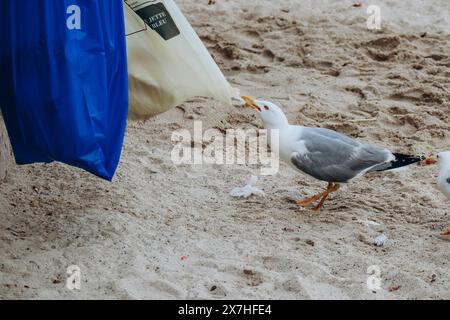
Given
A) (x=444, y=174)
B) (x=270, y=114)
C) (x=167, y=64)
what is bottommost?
(x=444, y=174)

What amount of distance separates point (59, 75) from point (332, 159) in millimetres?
1498

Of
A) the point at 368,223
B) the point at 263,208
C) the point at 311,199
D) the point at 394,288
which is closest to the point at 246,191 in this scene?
the point at 263,208

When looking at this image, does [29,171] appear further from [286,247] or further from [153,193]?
[286,247]

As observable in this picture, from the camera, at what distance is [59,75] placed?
349 centimetres

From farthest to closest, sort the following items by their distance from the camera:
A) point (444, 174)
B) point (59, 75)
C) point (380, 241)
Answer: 1. point (444, 174)
2. point (380, 241)
3. point (59, 75)

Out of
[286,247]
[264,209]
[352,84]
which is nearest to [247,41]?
[352,84]

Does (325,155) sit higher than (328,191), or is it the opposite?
(325,155)

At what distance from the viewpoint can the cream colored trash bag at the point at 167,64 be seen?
4062 mm

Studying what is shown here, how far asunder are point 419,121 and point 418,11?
197 cm

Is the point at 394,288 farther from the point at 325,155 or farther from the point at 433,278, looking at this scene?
the point at 325,155

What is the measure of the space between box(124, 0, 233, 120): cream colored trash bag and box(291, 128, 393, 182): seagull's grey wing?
0.51 m

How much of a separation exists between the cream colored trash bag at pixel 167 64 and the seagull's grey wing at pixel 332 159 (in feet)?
1.67

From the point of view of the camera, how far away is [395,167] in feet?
14.4

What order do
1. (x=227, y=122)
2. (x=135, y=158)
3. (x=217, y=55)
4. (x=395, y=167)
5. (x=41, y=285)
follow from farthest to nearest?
(x=217, y=55) < (x=227, y=122) < (x=135, y=158) < (x=395, y=167) < (x=41, y=285)
